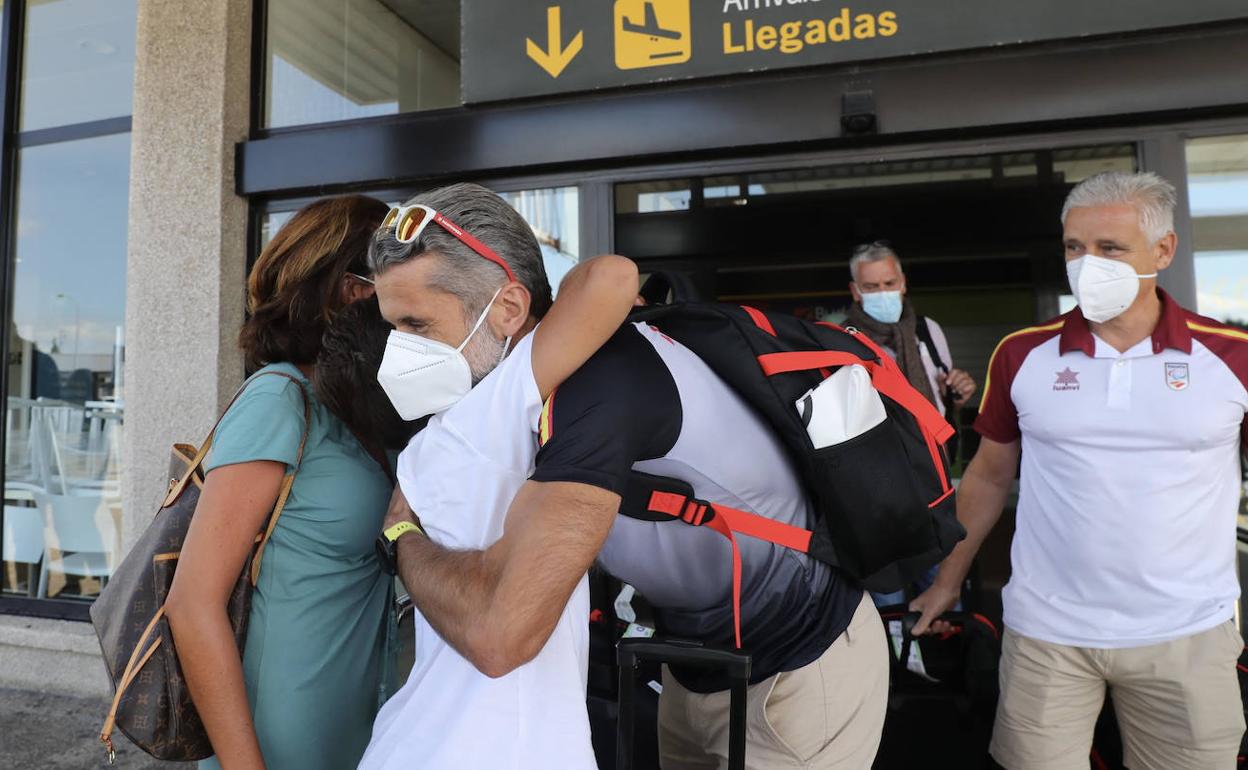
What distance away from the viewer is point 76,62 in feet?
14.7

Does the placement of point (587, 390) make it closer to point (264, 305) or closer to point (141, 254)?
point (264, 305)

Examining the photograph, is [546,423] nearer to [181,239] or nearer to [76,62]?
[181,239]

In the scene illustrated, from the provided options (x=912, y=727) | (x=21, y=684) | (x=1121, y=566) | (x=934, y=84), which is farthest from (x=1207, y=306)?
(x=21, y=684)

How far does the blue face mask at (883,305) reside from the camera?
3.61 metres

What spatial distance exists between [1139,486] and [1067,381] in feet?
1.01

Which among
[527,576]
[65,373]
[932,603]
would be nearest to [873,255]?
[932,603]

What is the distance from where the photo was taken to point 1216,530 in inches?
79.3

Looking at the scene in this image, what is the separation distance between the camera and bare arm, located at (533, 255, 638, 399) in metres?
1.08

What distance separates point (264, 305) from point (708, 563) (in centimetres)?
99

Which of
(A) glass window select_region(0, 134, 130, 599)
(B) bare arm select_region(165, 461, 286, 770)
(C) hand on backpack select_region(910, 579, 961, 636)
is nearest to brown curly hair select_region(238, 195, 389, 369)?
(B) bare arm select_region(165, 461, 286, 770)

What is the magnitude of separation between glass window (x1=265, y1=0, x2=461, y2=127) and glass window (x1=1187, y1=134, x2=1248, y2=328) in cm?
293

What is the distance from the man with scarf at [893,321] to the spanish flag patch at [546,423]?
9.06 ft

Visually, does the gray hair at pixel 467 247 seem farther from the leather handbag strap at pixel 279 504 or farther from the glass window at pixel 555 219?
the glass window at pixel 555 219

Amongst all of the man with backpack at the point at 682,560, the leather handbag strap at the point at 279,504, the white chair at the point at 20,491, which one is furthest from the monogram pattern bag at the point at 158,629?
the white chair at the point at 20,491
